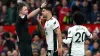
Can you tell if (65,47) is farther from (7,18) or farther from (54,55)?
(7,18)

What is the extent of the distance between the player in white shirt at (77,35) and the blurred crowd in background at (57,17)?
3485 millimetres

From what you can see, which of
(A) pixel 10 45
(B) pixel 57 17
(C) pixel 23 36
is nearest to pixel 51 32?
(C) pixel 23 36

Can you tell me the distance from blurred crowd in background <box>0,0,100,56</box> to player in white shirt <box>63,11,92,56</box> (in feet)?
11.4

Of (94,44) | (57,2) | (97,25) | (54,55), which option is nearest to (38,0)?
(57,2)

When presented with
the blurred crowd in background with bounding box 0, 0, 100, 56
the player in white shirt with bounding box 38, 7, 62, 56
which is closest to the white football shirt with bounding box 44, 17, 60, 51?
the player in white shirt with bounding box 38, 7, 62, 56

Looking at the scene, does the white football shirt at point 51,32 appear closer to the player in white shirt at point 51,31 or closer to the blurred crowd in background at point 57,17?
the player in white shirt at point 51,31

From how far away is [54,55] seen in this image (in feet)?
43.9

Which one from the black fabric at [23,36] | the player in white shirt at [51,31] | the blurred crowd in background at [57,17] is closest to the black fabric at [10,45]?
the blurred crowd in background at [57,17]

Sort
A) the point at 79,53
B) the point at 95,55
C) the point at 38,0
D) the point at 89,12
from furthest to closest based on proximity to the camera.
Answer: the point at 38,0, the point at 89,12, the point at 95,55, the point at 79,53

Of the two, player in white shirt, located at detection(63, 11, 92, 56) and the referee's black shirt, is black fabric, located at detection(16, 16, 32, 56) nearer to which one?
the referee's black shirt

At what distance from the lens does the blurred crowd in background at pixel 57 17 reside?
17.2 m

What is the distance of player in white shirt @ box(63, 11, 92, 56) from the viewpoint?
1181 cm

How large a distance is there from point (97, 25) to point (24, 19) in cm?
676

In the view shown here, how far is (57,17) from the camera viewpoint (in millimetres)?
20656
